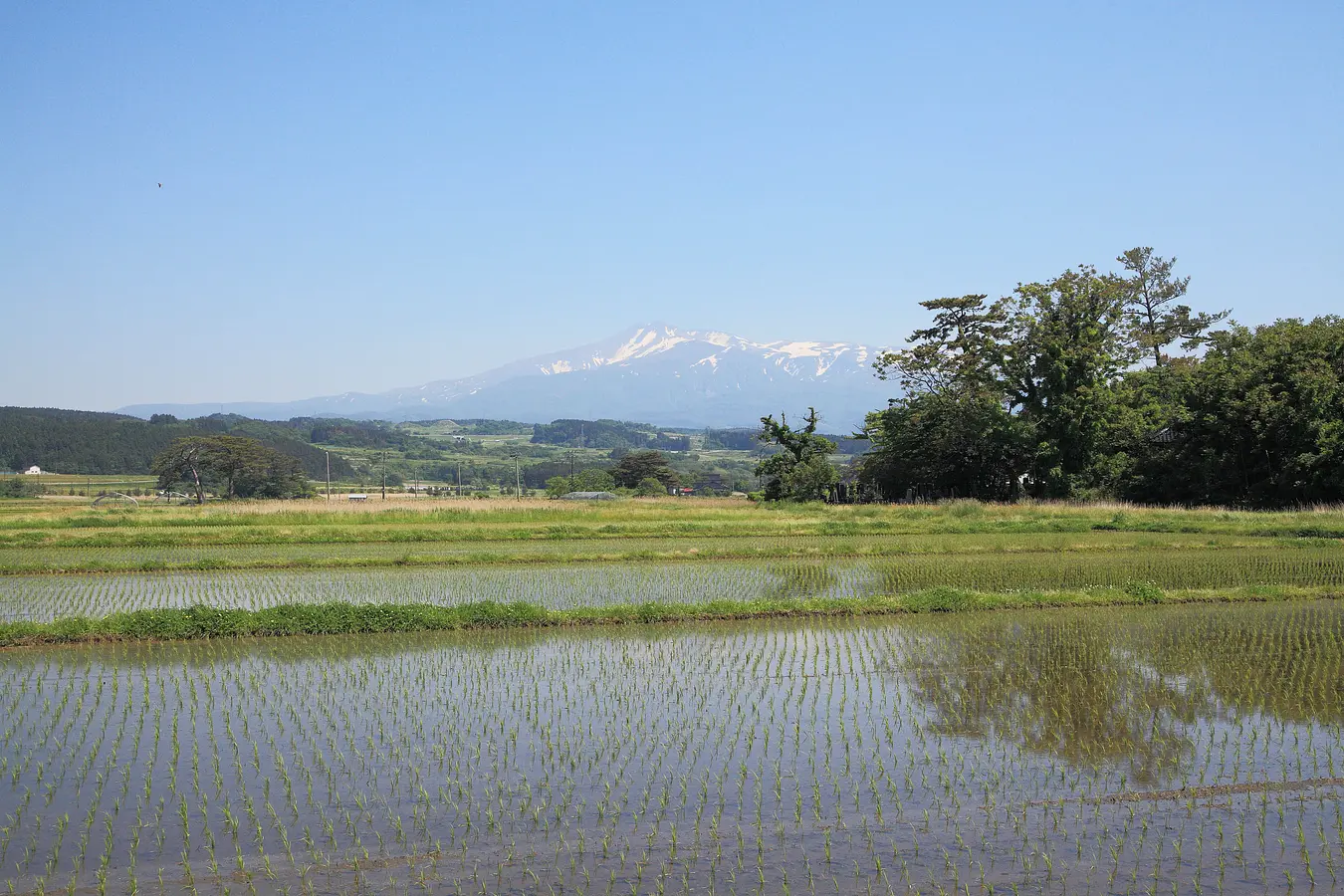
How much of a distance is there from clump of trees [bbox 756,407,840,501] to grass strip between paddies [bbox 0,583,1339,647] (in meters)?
25.5

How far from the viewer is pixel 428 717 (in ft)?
31.2

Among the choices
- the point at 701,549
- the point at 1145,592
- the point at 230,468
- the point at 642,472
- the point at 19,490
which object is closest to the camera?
the point at 1145,592

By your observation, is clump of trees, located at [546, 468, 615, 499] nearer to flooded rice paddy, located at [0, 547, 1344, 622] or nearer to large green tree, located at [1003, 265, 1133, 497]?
large green tree, located at [1003, 265, 1133, 497]

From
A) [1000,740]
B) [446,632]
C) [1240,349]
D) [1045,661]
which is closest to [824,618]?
[1045,661]

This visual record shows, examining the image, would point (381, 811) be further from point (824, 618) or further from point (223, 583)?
point (223, 583)

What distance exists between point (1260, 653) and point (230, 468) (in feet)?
208

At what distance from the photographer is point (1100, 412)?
37.3 metres

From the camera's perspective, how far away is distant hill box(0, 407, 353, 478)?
100 meters

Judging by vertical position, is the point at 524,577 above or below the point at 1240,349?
below

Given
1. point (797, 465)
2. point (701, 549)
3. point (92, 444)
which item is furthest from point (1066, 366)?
point (92, 444)

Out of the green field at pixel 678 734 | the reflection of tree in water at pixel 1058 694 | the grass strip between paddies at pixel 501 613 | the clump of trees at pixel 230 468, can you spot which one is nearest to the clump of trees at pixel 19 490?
the clump of trees at pixel 230 468

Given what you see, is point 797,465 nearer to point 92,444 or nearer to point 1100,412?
point 1100,412

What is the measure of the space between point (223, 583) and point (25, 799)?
12.7 m

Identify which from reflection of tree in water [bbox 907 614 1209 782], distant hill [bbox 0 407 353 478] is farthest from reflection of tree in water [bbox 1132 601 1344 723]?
distant hill [bbox 0 407 353 478]
